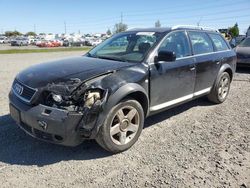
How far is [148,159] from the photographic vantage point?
3.74m

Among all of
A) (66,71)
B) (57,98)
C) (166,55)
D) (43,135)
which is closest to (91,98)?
(57,98)

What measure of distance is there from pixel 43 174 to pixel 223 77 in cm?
460

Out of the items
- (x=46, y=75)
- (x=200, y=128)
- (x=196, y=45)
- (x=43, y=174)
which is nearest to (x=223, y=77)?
(x=196, y=45)

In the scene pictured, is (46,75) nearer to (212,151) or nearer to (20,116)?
(20,116)

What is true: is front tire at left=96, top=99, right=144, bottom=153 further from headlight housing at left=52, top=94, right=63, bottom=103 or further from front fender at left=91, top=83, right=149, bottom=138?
headlight housing at left=52, top=94, right=63, bottom=103

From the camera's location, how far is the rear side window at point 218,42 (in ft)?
20.2

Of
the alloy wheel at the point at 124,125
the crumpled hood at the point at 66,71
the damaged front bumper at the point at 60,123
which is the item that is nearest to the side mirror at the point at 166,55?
the crumpled hood at the point at 66,71

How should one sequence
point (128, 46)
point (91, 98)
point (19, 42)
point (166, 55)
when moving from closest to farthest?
point (91, 98) < point (166, 55) < point (128, 46) < point (19, 42)

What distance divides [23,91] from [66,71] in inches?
25.3

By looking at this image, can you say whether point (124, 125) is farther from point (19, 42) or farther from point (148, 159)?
point (19, 42)

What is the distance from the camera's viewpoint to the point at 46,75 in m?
3.83

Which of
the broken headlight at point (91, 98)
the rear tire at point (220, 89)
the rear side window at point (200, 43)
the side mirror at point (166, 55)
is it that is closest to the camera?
the broken headlight at point (91, 98)

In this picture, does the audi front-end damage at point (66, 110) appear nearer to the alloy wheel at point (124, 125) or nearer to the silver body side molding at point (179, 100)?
the alloy wheel at point (124, 125)

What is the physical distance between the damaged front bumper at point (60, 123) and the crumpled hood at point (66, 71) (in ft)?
1.27
